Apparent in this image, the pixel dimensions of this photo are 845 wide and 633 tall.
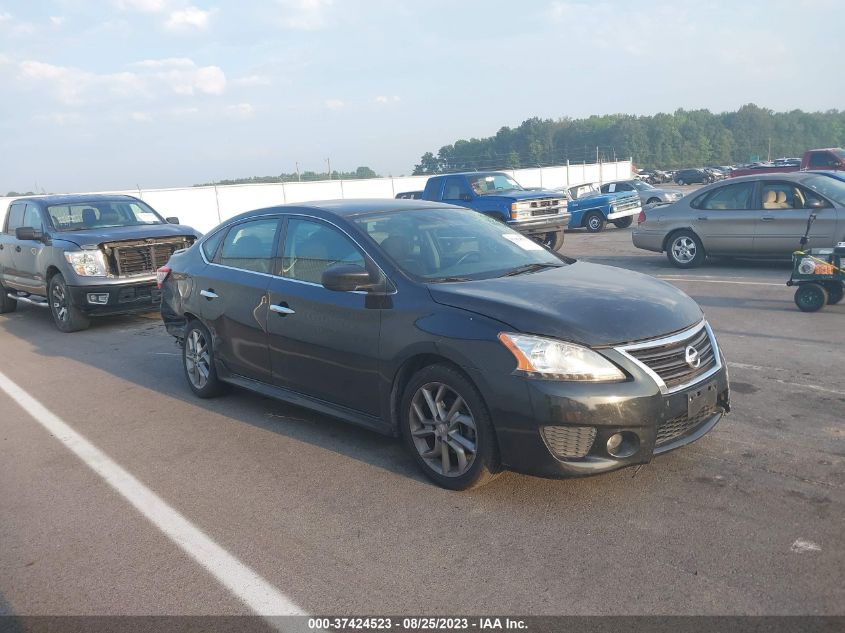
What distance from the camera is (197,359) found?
663cm

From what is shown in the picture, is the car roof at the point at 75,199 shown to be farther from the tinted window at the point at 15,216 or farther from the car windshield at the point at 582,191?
the car windshield at the point at 582,191

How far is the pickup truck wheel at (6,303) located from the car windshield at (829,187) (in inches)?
515

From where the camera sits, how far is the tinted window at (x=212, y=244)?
6582 millimetres

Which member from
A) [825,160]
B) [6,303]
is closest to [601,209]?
[825,160]

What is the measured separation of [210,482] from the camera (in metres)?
4.75

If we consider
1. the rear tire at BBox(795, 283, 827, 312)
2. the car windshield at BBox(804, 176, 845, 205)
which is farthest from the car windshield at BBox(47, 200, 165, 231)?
the car windshield at BBox(804, 176, 845, 205)

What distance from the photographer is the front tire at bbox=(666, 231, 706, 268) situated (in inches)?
507

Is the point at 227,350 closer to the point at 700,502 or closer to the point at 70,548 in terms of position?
the point at 70,548

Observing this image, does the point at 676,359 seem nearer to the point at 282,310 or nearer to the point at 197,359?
the point at 282,310

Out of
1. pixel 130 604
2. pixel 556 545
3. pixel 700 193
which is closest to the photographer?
pixel 130 604

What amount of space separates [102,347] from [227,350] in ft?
13.3

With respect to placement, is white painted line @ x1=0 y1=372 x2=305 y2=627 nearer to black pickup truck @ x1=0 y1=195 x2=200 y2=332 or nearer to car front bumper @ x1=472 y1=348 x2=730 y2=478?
car front bumper @ x1=472 y1=348 x2=730 y2=478

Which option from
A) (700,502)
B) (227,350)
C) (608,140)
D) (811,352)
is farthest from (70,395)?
(608,140)

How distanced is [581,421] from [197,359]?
12.9 feet
